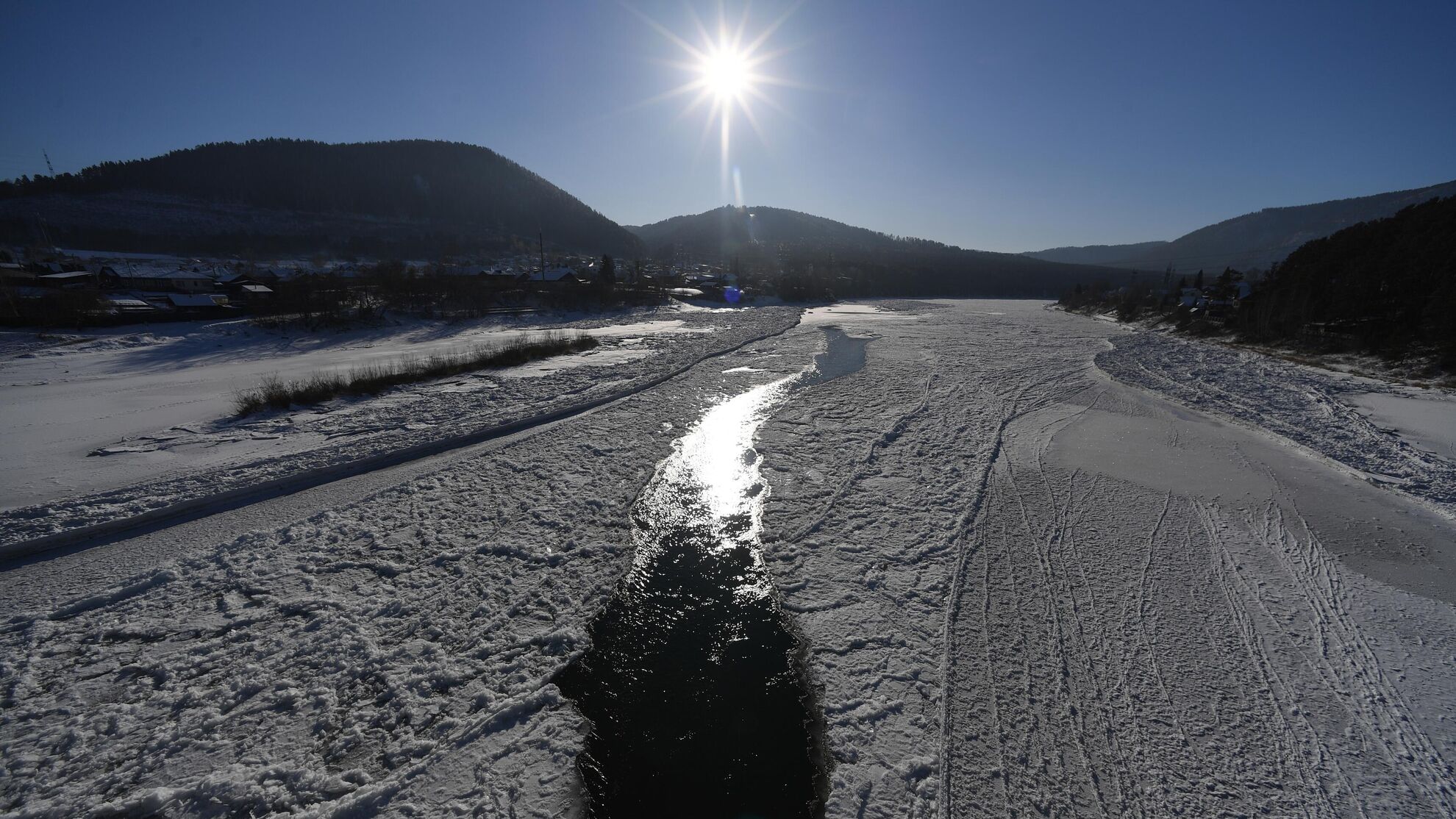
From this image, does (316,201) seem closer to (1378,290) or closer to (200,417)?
(200,417)

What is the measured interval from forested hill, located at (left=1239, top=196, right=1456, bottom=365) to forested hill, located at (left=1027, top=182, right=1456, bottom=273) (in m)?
144

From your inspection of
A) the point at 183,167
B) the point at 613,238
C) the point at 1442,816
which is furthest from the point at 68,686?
the point at 183,167

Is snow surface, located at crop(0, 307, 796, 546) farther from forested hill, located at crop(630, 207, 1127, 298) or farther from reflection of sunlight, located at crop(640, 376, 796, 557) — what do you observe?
forested hill, located at crop(630, 207, 1127, 298)

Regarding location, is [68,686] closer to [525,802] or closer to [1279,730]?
[525,802]

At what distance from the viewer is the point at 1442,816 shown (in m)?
2.94

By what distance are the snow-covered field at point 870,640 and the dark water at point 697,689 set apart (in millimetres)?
203

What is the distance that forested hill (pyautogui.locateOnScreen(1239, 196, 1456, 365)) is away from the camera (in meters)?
17.0

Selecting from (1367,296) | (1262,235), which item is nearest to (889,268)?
(1367,296)

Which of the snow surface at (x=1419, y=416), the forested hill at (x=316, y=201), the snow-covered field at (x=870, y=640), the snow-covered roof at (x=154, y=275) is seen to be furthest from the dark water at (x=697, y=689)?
the forested hill at (x=316, y=201)

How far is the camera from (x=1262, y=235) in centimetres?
17175

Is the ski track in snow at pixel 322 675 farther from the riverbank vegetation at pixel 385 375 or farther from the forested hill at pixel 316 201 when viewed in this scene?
the forested hill at pixel 316 201

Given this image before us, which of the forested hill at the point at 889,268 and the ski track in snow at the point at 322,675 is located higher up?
the forested hill at the point at 889,268

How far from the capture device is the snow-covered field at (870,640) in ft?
10.5

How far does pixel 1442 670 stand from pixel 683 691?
6018 mm
